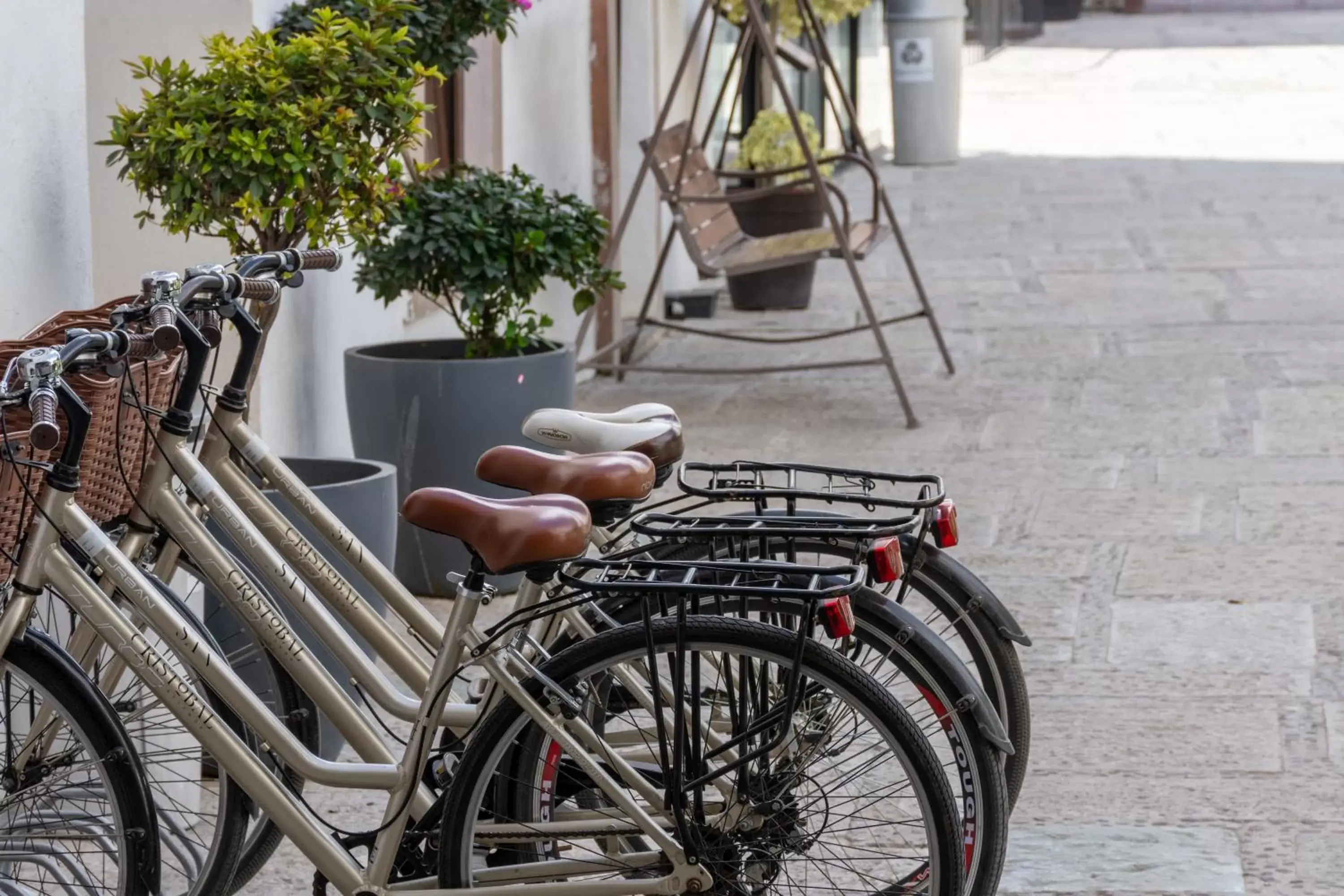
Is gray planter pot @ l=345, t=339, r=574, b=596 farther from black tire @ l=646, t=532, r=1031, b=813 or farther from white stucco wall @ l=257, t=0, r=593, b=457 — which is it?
black tire @ l=646, t=532, r=1031, b=813

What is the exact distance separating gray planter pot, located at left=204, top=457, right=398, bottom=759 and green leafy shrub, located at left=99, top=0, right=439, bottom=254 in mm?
521

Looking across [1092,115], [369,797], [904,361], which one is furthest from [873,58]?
[369,797]

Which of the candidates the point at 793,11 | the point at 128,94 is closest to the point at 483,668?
the point at 128,94

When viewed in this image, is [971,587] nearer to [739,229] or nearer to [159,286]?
[159,286]

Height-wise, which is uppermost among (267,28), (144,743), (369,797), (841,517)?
(267,28)

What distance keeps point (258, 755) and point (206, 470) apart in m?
0.43

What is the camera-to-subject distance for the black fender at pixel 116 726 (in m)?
2.56

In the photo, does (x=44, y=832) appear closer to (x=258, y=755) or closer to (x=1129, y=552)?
(x=258, y=755)

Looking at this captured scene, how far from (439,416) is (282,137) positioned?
51.6 inches

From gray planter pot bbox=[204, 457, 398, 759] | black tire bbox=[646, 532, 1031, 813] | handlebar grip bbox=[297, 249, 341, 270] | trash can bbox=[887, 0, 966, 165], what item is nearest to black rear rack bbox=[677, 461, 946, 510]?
black tire bbox=[646, 532, 1031, 813]

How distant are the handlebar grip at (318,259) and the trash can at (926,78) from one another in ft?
42.1

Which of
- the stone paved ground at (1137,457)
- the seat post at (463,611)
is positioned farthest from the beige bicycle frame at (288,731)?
the stone paved ground at (1137,457)

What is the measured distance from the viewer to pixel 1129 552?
215 inches

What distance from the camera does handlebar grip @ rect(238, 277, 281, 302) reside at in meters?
2.72
